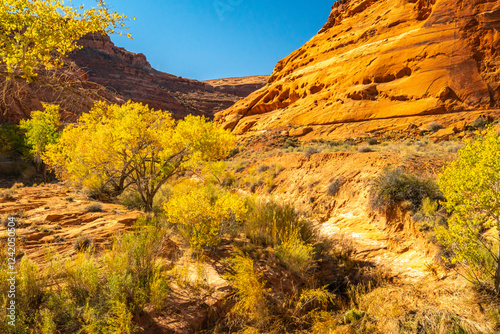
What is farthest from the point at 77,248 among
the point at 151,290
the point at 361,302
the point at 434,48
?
the point at 434,48

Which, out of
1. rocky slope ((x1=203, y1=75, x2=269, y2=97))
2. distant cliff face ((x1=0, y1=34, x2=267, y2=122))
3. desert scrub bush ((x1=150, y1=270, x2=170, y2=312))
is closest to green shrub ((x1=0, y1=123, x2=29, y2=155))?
desert scrub bush ((x1=150, y1=270, x2=170, y2=312))

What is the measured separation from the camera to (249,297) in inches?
158

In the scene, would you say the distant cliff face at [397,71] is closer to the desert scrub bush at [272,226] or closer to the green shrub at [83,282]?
the desert scrub bush at [272,226]

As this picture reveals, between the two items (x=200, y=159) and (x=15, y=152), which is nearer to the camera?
(x=200, y=159)

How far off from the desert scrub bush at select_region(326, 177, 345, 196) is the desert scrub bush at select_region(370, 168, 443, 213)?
5.59 ft

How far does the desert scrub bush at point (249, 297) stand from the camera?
3.96m

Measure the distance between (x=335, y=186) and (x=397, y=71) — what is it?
60.0ft

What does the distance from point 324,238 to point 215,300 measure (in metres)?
3.57

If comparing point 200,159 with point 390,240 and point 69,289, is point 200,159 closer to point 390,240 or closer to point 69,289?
point 69,289

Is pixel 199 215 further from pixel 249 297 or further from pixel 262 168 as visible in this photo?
pixel 262 168

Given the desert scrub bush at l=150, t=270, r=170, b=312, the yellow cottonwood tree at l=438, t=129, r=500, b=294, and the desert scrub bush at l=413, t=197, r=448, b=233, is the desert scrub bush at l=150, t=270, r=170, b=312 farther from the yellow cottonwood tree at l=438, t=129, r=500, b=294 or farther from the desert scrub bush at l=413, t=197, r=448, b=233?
the desert scrub bush at l=413, t=197, r=448, b=233

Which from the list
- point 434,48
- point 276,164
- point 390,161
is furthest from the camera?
point 434,48

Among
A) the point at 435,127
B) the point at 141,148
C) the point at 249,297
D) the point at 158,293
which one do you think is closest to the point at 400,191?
the point at 249,297

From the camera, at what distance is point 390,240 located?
20.3ft
